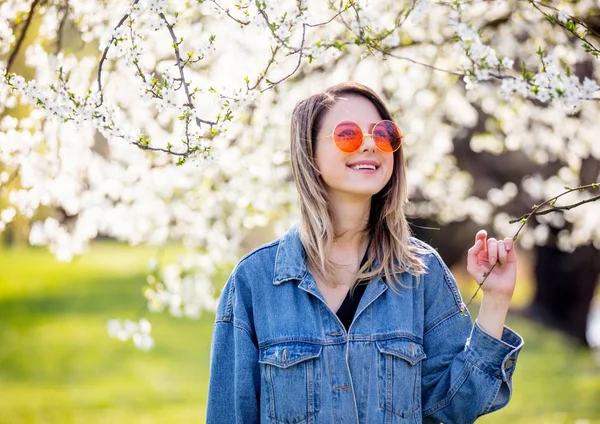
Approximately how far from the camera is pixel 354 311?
7.97 ft

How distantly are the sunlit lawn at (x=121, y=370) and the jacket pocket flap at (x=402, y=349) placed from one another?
2.04 m

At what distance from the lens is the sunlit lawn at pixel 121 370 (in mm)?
7793

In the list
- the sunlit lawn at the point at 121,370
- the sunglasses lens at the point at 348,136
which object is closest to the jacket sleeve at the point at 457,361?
the sunglasses lens at the point at 348,136

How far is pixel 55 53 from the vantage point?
3.50 m

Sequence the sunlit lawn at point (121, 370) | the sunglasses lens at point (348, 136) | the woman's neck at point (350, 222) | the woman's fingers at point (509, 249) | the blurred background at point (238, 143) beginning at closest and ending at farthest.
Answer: the woman's fingers at point (509, 249) → the sunglasses lens at point (348, 136) → the woman's neck at point (350, 222) → the blurred background at point (238, 143) → the sunlit lawn at point (121, 370)

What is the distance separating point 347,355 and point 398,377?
179mm

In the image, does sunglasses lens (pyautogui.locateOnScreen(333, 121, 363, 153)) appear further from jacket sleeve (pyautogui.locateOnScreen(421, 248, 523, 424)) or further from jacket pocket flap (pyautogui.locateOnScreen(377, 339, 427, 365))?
jacket pocket flap (pyautogui.locateOnScreen(377, 339, 427, 365))

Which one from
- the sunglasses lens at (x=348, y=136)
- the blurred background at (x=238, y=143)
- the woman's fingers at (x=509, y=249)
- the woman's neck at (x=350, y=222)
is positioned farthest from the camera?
the blurred background at (x=238, y=143)

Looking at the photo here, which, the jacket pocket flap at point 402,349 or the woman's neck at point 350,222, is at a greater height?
the woman's neck at point 350,222

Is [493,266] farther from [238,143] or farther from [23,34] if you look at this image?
[238,143]

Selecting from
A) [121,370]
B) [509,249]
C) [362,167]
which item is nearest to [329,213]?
[362,167]

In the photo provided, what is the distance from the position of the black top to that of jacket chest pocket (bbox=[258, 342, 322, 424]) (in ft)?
0.45

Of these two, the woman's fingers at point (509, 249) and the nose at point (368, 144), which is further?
the nose at point (368, 144)

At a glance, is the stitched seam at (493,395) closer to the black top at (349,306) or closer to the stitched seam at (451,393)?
the stitched seam at (451,393)
